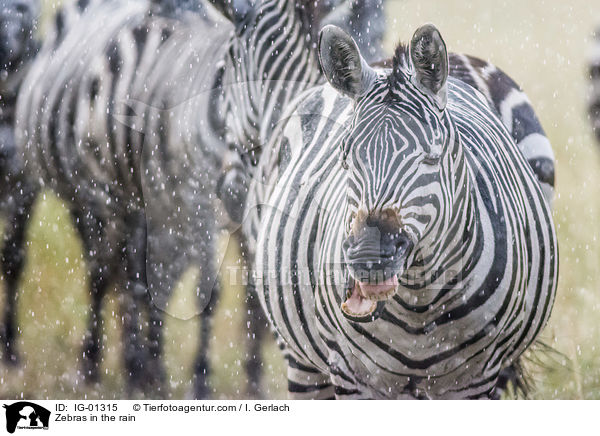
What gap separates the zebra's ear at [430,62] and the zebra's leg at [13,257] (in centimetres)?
193

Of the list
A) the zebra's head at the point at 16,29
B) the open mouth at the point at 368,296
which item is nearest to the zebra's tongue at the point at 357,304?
the open mouth at the point at 368,296

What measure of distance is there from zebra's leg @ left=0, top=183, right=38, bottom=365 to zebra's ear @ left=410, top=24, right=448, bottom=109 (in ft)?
6.33

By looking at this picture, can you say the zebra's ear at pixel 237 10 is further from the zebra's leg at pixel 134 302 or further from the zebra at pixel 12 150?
the zebra's leg at pixel 134 302

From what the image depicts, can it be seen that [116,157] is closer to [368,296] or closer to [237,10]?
[237,10]

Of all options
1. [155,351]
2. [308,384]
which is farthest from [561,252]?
[155,351]

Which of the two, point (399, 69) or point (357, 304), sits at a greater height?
point (399, 69)

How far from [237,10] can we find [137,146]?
70 centimetres

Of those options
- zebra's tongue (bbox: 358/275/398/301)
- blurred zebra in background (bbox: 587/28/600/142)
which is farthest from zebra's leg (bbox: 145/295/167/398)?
blurred zebra in background (bbox: 587/28/600/142)

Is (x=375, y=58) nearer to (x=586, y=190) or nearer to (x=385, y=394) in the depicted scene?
(x=586, y=190)

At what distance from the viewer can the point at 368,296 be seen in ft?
6.54

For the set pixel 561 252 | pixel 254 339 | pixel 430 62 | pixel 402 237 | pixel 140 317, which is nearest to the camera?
pixel 402 237

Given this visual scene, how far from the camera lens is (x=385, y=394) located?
235 centimetres

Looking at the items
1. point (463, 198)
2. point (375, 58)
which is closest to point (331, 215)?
point (463, 198)

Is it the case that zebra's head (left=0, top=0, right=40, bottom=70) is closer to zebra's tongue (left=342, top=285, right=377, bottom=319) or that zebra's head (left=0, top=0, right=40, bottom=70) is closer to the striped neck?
the striped neck
